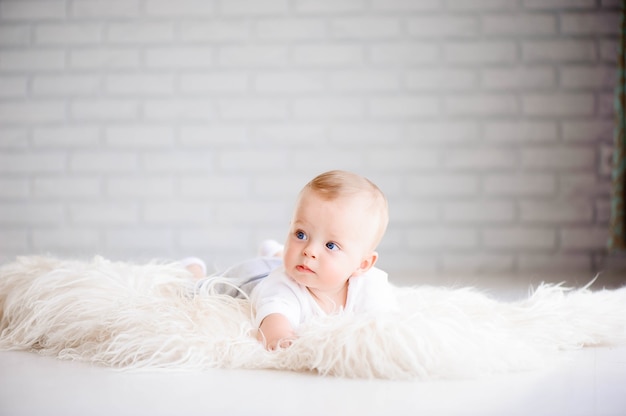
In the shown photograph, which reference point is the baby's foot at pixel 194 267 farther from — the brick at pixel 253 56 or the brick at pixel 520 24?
A: the brick at pixel 520 24

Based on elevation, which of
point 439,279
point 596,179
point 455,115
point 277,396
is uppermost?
point 455,115

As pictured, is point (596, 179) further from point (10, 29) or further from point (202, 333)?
point (10, 29)

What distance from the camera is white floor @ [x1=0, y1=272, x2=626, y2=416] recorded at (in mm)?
1064

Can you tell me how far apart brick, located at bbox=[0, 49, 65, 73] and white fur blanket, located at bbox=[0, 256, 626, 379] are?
1906 mm

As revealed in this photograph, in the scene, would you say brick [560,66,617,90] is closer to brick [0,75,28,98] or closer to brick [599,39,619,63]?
brick [599,39,619,63]

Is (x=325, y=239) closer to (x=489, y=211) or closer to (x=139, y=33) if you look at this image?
(x=489, y=211)

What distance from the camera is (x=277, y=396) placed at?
114cm

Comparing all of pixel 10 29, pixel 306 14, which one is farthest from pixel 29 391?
pixel 10 29

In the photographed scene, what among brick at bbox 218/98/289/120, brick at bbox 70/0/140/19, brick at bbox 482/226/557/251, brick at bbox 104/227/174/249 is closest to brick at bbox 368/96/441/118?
brick at bbox 218/98/289/120

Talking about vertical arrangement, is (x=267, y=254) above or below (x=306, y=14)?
below

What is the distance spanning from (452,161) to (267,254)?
1.49m

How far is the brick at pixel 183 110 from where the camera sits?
11.1 ft

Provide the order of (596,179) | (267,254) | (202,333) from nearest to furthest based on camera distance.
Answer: (202,333) < (267,254) < (596,179)

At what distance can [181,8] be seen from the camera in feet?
11.1
